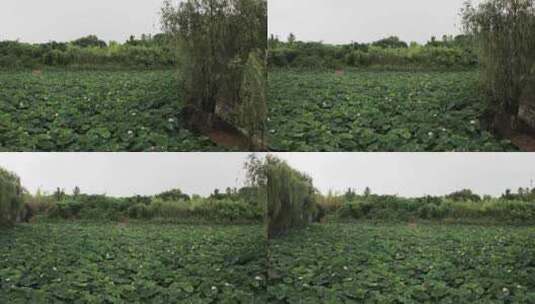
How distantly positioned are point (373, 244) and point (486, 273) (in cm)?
71

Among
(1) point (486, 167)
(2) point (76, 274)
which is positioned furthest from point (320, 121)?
(2) point (76, 274)

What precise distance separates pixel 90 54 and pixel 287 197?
1599mm

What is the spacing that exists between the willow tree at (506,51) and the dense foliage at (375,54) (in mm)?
147

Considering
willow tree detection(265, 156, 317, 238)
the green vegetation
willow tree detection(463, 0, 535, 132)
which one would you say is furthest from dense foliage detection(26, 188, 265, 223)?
willow tree detection(463, 0, 535, 132)

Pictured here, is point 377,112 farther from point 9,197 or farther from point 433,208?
point 9,197

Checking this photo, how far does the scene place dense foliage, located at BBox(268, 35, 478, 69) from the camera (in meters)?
4.09

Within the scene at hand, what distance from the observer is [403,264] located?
409 cm

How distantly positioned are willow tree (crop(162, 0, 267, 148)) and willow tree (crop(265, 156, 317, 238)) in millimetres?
289

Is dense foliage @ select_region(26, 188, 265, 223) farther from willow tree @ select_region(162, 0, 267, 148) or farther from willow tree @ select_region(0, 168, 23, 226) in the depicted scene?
willow tree @ select_region(162, 0, 267, 148)

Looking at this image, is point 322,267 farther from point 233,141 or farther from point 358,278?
point 233,141

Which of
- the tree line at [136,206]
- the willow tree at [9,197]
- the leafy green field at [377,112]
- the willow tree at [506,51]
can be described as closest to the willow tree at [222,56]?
the leafy green field at [377,112]

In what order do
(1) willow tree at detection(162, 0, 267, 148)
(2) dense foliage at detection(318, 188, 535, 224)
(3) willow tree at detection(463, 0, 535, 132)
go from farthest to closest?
(2) dense foliage at detection(318, 188, 535, 224), (1) willow tree at detection(162, 0, 267, 148), (3) willow tree at detection(463, 0, 535, 132)

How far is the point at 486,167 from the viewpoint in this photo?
398 cm

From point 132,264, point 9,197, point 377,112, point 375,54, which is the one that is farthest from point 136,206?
point 375,54
